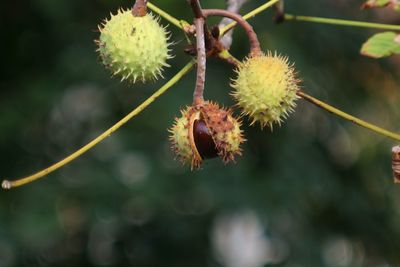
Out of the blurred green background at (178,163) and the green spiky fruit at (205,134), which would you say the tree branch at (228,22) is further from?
the blurred green background at (178,163)

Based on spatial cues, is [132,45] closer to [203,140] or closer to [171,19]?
[171,19]

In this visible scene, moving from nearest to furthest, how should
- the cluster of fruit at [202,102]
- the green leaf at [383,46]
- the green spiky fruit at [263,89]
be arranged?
the cluster of fruit at [202,102] → the green spiky fruit at [263,89] → the green leaf at [383,46]

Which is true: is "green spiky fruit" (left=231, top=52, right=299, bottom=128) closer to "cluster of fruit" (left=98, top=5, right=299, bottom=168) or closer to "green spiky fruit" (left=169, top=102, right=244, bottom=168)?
"cluster of fruit" (left=98, top=5, right=299, bottom=168)

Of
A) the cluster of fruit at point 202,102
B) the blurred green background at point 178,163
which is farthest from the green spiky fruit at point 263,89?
the blurred green background at point 178,163

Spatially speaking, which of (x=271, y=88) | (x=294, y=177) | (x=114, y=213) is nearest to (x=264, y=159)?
(x=294, y=177)

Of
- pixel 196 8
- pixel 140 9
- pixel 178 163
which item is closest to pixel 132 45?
pixel 140 9
